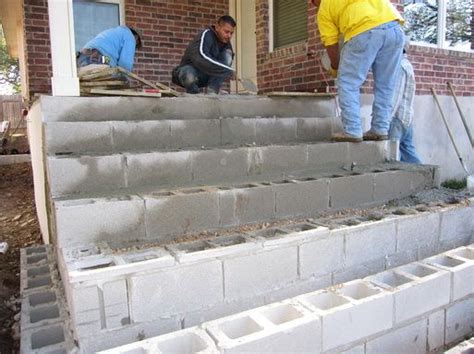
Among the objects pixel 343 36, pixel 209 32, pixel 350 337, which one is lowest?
pixel 350 337

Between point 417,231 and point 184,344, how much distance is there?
6.13ft

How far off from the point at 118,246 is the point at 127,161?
0.63 m

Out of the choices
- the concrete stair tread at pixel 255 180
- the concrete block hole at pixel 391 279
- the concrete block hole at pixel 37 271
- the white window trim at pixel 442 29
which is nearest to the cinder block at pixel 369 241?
the concrete block hole at pixel 391 279

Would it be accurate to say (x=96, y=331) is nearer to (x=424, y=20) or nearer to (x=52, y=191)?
(x=52, y=191)

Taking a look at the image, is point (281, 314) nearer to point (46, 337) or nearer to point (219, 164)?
point (46, 337)

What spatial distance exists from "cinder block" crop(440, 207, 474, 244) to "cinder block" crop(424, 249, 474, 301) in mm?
448

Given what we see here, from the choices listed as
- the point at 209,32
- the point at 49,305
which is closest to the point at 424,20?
the point at 209,32

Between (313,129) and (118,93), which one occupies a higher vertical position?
(118,93)

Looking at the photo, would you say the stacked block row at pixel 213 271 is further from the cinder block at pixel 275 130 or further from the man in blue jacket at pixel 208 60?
the man in blue jacket at pixel 208 60

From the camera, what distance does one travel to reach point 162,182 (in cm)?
286

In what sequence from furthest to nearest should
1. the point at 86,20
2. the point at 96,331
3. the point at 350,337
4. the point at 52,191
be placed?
the point at 86,20, the point at 52,191, the point at 350,337, the point at 96,331

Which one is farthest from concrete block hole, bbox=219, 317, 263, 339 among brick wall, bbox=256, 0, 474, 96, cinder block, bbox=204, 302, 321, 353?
brick wall, bbox=256, 0, 474, 96

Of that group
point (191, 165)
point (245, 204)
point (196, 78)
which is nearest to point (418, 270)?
point (245, 204)

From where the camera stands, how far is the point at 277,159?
3.30m
